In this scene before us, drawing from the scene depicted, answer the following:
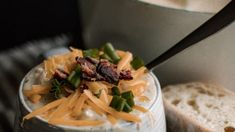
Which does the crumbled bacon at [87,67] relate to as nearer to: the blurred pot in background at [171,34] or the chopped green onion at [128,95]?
the chopped green onion at [128,95]

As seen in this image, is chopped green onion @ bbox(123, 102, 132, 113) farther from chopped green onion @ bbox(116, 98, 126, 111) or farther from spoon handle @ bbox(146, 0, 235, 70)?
spoon handle @ bbox(146, 0, 235, 70)

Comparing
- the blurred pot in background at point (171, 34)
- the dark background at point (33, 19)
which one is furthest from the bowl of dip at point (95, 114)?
the dark background at point (33, 19)

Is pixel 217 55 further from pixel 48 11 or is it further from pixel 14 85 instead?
pixel 48 11

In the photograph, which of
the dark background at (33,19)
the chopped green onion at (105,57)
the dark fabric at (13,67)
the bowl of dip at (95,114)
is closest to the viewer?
the bowl of dip at (95,114)

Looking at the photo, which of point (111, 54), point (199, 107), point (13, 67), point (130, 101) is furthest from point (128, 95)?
point (13, 67)

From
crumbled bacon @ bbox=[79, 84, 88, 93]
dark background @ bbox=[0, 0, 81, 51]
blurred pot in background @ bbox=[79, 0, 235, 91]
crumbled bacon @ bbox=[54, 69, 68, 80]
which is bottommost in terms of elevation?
dark background @ bbox=[0, 0, 81, 51]

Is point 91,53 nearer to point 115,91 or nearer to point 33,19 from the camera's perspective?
point 115,91

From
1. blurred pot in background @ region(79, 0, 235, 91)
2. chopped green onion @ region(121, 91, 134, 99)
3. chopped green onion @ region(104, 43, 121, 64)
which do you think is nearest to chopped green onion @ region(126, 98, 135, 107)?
chopped green onion @ region(121, 91, 134, 99)
